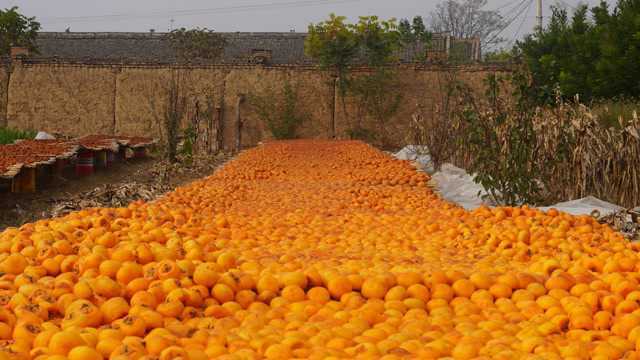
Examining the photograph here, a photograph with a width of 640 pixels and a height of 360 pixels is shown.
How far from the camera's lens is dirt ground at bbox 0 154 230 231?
381 inches

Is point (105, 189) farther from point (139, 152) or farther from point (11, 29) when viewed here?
point (11, 29)

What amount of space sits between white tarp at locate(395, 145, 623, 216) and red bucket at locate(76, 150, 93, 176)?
22.7 ft

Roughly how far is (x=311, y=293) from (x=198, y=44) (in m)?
32.3

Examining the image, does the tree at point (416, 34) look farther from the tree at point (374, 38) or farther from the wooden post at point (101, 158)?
the wooden post at point (101, 158)

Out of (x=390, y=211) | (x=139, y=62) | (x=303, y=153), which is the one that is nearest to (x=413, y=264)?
(x=390, y=211)

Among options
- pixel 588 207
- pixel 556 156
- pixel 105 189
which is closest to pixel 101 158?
pixel 105 189

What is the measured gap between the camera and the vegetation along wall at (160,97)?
22.5 metres

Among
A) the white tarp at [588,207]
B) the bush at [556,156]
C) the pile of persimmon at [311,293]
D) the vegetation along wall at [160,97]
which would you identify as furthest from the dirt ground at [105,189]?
the white tarp at [588,207]

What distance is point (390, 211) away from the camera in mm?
7711

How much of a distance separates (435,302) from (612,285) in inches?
38.8

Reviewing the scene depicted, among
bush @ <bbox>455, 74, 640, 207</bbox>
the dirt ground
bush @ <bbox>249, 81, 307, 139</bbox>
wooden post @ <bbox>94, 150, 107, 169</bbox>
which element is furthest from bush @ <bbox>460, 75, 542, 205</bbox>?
bush @ <bbox>249, 81, 307, 139</bbox>

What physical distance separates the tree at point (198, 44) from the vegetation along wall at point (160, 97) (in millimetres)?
11511

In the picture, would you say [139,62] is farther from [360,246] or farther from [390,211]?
[360,246]

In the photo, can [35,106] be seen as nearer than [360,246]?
No
